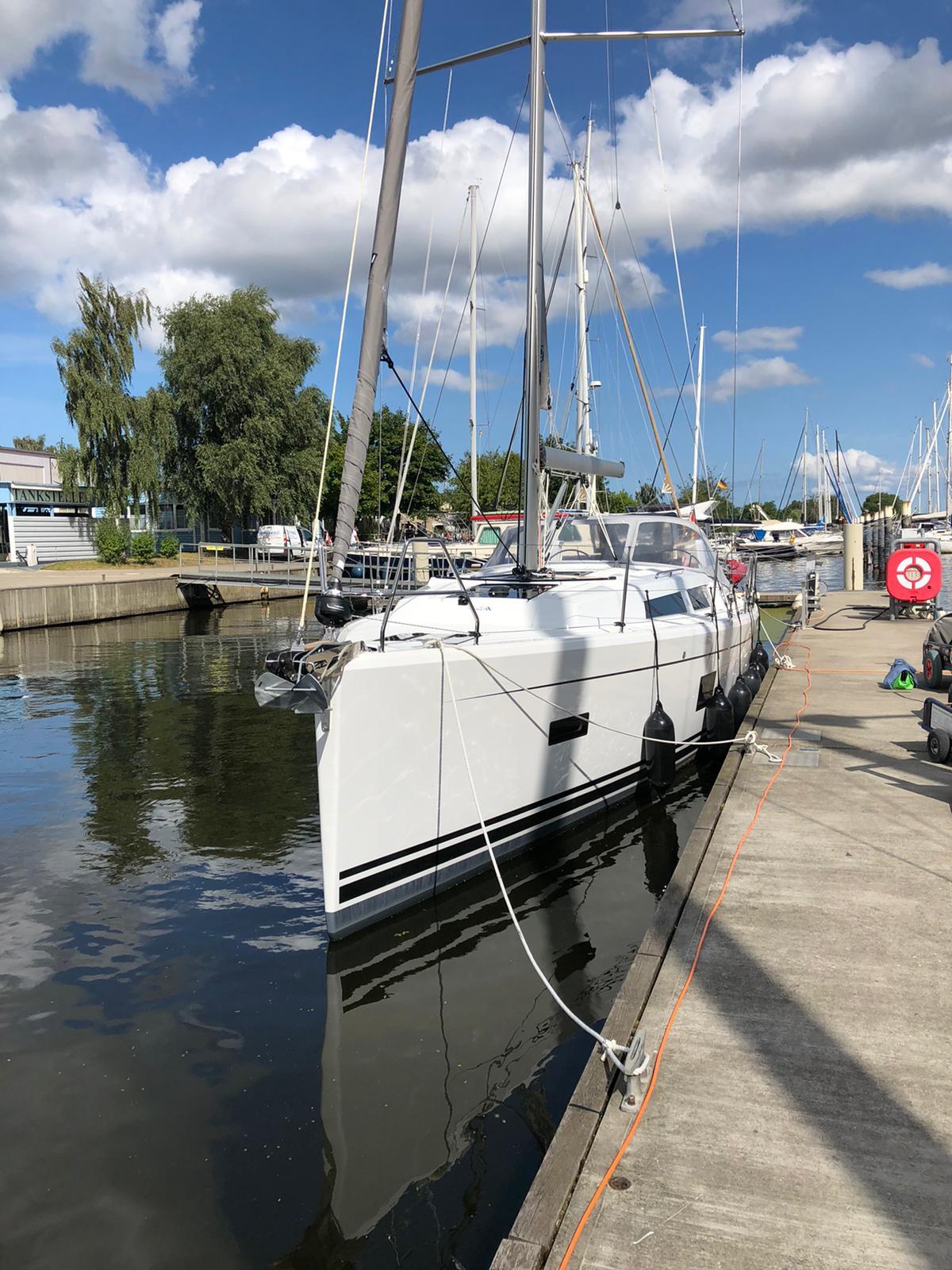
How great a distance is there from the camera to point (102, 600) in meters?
25.0

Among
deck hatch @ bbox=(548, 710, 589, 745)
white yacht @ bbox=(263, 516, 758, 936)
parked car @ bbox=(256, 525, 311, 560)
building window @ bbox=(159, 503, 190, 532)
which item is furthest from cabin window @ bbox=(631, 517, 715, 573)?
building window @ bbox=(159, 503, 190, 532)

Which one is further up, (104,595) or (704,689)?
(104,595)

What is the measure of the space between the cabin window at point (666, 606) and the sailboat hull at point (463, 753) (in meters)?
0.54

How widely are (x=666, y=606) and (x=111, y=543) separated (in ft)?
103

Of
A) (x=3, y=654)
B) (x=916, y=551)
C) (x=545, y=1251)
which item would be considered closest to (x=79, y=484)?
(x=3, y=654)

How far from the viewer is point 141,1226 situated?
3.26 metres

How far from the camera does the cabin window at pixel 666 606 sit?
807 centimetres

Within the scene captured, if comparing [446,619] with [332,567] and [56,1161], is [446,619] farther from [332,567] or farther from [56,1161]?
[56,1161]

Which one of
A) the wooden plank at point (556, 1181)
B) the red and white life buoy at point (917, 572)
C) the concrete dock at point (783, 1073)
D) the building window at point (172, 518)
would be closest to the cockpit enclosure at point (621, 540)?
the concrete dock at point (783, 1073)

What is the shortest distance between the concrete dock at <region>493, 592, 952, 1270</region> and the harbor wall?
2077 cm

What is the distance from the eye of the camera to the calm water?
331 centimetres

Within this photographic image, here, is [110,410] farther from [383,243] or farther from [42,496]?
[383,243]

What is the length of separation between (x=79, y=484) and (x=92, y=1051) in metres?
35.8

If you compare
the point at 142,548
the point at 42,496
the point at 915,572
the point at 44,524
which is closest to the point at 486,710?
the point at 915,572
